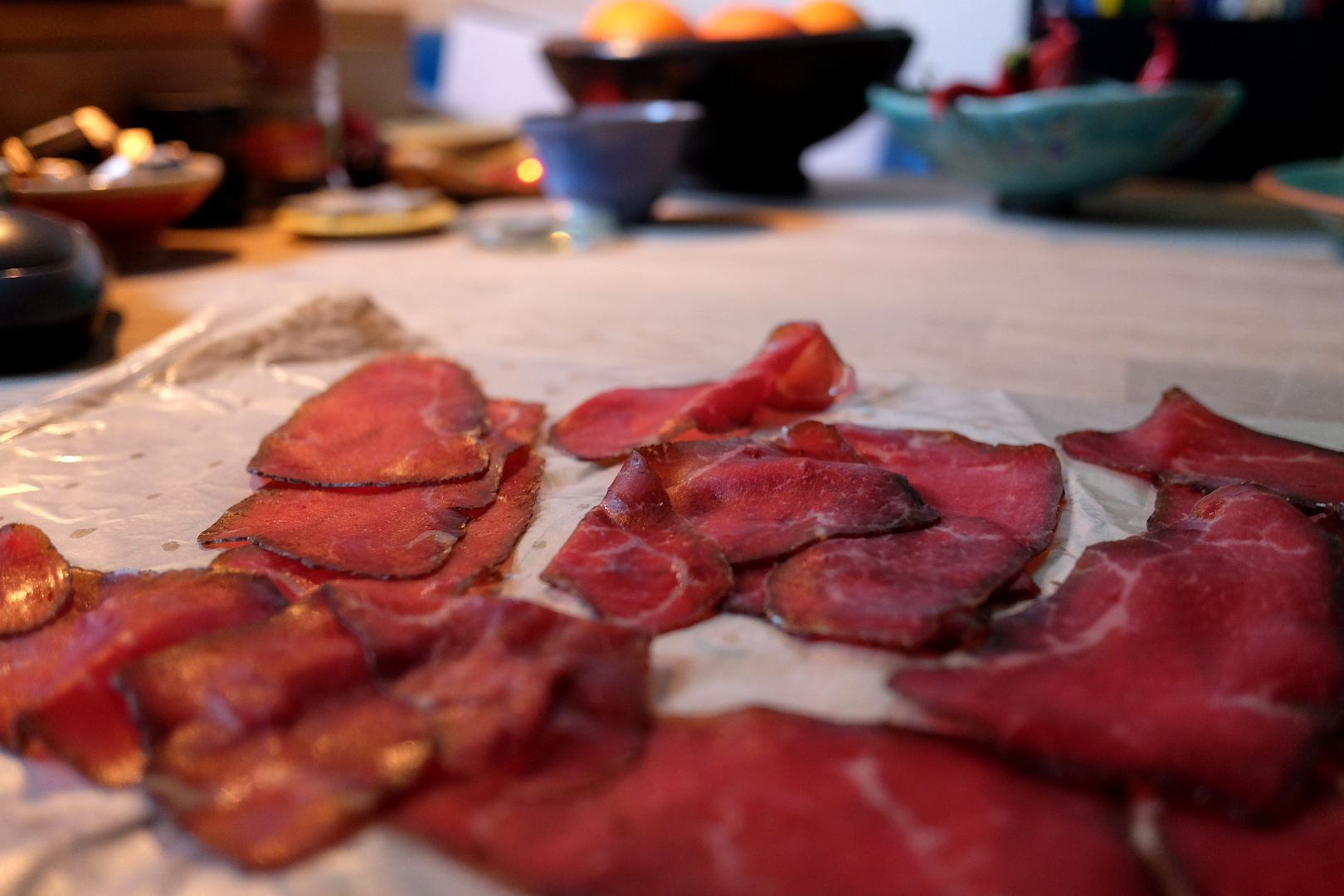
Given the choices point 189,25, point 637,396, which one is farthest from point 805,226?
point 189,25

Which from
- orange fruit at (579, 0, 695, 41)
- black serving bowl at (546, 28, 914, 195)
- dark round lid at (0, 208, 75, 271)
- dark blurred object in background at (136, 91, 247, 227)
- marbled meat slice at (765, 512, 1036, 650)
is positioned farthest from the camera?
orange fruit at (579, 0, 695, 41)

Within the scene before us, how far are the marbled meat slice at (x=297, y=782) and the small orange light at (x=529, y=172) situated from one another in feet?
5.90

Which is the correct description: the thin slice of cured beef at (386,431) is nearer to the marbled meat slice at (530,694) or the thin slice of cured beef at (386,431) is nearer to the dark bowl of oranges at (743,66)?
the marbled meat slice at (530,694)

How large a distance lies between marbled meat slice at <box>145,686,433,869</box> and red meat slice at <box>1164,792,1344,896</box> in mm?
329

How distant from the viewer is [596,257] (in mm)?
1569

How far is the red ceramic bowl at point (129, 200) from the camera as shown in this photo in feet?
4.35

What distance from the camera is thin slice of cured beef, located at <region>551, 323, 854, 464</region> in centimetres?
80

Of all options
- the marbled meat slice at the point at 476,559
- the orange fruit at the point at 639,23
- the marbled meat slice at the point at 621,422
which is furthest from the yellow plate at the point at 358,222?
the marbled meat slice at the point at 476,559

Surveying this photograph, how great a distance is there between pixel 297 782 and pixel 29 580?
289 millimetres

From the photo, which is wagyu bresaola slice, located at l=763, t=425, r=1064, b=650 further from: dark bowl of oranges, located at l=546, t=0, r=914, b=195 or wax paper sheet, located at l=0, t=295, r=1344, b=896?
dark bowl of oranges, located at l=546, t=0, r=914, b=195

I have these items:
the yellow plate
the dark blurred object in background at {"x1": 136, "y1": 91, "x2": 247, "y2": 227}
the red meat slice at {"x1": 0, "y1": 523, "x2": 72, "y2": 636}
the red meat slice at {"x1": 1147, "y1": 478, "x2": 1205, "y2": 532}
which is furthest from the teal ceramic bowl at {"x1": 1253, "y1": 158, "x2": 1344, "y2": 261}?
the dark blurred object in background at {"x1": 136, "y1": 91, "x2": 247, "y2": 227}

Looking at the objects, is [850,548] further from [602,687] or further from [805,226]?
[805,226]

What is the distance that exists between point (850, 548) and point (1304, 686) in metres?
0.24

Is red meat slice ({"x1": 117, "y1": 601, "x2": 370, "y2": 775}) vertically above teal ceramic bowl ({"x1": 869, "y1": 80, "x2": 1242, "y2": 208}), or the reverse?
teal ceramic bowl ({"x1": 869, "y1": 80, "x2": 1242, "y2": 208})
